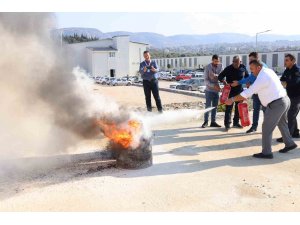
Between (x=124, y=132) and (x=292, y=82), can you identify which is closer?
(x=124, y=132)

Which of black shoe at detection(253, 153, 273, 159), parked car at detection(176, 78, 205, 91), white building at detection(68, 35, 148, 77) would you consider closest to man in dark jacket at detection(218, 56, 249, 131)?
black shoe at detection(253, 153, 273, 159)

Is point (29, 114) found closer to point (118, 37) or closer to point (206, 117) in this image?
point (206, 117)

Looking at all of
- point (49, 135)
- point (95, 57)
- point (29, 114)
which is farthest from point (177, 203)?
point (95, 57)

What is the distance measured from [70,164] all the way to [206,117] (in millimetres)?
4446

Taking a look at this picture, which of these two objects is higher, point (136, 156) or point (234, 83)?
point (234, 83)

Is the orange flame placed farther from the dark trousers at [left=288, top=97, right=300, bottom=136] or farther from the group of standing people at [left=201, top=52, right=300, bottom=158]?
the dark trousers at [left=288, top=97, right=300, bottom=136]

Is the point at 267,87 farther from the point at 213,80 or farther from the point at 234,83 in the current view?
the point at 213,80

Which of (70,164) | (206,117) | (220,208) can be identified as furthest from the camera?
(206,117)

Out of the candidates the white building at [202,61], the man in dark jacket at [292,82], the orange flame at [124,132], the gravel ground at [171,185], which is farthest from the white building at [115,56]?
the gravel ground at [171,185]

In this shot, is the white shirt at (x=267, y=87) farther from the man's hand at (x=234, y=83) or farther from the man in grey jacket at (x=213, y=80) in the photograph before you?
the man in grey jacket at (x=213, y=80)

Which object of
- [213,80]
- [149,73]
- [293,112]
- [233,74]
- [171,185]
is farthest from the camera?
[149,73]

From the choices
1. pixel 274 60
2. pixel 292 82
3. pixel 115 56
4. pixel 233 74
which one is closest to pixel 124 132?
pixel 233 74

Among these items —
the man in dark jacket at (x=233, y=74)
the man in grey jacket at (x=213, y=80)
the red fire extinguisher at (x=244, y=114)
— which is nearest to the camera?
the red fire extinguisher at (x=244, y=114)

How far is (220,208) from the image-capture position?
455cm
